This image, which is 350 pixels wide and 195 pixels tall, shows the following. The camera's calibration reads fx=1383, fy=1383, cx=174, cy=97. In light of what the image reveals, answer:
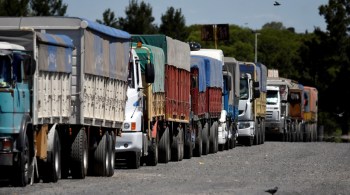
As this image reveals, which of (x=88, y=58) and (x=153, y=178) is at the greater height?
(x=88, y=58)

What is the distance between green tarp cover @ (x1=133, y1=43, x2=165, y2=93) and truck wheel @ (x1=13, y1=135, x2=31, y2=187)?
10.9 meters

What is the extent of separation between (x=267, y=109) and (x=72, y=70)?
4572 centimetres

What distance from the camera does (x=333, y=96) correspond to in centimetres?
12250

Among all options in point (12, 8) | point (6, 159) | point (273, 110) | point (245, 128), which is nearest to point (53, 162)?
point (6, 159)

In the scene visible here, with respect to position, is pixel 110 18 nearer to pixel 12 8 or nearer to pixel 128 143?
pixel 12 8

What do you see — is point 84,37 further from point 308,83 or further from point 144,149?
point 308,83

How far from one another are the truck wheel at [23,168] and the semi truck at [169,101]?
34.7ft

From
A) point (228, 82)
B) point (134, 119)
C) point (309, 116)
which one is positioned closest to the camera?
point (134, 119)

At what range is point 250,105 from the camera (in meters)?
60.8

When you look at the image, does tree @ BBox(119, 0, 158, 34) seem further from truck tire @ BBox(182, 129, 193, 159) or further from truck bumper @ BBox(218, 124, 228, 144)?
truck tire @ BBox(182, 129, 193, 159)

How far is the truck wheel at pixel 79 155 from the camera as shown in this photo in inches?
1072


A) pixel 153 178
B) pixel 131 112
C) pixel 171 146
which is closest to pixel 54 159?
pixel 153 178

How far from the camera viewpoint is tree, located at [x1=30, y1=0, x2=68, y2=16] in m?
88.9

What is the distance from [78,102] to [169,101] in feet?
38.2
